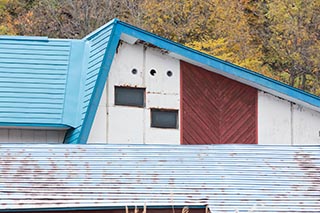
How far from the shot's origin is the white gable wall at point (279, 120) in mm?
20750

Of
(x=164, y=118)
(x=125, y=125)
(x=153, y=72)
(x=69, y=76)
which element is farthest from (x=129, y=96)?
(x=69, y=76)

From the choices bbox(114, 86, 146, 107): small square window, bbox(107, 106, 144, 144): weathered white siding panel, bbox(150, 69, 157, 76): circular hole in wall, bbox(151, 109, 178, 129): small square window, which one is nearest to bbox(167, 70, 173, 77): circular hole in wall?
bbox(150, 69, 157, 76): circular hole in wall

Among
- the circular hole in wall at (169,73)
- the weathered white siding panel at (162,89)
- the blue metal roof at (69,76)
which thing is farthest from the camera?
the circular hole in wall at (169,73)

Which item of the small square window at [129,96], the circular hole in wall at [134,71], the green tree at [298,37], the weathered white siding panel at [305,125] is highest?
the green tree at [298,37]

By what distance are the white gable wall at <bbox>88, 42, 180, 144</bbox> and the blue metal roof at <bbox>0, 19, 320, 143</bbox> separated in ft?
1.19

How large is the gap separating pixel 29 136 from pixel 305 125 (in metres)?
6.20

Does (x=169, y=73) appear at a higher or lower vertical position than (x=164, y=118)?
higher

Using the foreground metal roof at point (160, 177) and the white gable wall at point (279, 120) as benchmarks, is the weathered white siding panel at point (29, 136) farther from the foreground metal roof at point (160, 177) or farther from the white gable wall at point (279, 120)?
the foreground metal roof at point (160, 177)

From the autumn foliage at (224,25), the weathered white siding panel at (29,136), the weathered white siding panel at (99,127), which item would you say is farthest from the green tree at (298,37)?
the weathered white siding panel at (29,136)

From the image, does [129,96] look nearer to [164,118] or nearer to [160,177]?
[164,118]

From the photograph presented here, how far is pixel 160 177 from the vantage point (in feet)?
44.0

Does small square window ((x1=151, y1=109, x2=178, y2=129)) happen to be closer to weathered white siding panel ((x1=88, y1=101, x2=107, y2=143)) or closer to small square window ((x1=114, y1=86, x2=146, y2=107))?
small square window ((x1=114, y1=86, x2=146, y2=107))

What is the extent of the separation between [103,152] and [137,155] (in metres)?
0.52

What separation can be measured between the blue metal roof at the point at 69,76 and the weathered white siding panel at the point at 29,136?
1.34ft
